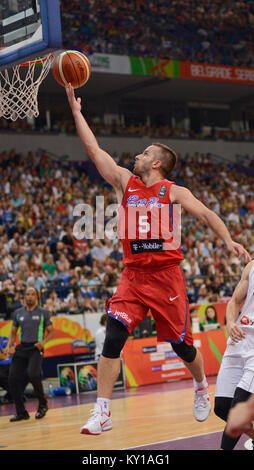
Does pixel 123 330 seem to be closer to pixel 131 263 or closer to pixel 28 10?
pixel 131 263

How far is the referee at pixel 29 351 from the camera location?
12.3 meters

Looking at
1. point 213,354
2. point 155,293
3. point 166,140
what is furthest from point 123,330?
point 166,140

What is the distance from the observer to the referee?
12.3 metres

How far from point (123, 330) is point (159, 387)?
10.3 metres

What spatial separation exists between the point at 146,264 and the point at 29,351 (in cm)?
677

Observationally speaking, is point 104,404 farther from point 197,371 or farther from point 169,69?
point 169,69

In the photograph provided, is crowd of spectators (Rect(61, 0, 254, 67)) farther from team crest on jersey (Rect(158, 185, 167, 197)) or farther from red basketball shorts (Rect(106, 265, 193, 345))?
red basketball shorts (Rect(106, 265, 193, 345))

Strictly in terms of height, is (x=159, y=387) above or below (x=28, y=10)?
below

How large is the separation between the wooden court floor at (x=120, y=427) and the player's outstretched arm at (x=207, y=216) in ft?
12.8

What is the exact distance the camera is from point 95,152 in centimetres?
652

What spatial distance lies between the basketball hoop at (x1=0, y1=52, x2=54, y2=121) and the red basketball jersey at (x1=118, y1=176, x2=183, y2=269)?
10.1 feet

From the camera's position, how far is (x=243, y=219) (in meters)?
25.9

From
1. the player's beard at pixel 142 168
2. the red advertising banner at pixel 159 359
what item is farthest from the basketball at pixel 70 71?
the red advertising banner at pixel 159 359

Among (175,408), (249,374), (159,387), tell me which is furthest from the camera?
(159,387)
